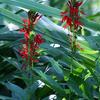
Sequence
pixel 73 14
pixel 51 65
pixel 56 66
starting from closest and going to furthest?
pixel 73 14
pixel 56 66
pixel 51 65

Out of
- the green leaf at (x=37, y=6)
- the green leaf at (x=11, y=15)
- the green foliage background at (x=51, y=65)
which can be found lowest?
the green foliage background at (x=51, y=65)

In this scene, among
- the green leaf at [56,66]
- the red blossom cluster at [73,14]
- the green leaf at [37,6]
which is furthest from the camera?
the green leaf at [37,6]

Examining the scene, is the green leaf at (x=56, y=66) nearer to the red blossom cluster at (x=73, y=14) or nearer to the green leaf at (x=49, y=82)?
the green leaf at (x=49, y=82)

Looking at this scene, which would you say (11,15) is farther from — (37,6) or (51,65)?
(51,65)

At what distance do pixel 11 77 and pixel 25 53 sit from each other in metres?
0.49

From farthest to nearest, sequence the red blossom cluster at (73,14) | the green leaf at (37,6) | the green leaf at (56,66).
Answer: the green leaf at (37,6), the green leaf at (56,66), the red blossom cluster at (73,14)

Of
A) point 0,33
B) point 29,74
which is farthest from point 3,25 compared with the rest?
point 29,74

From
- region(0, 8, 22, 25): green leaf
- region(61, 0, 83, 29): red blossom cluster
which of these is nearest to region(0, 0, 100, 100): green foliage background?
region(0, 8, 22, 25): green leaf

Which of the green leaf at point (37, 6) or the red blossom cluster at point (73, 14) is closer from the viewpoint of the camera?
the red blossom cluster at point (73, 14)

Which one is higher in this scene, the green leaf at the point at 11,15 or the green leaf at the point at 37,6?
the green leaf at the point at 37,6

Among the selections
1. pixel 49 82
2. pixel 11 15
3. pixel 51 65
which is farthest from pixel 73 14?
pixel 11 15

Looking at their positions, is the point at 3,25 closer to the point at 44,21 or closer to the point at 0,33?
the point at 0,33

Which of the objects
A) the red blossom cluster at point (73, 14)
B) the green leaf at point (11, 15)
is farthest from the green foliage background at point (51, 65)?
the red blossom cluster at point (73, 14)

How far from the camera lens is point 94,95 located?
1431mm
